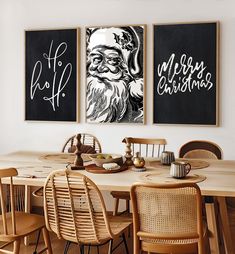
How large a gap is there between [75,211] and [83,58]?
256cm

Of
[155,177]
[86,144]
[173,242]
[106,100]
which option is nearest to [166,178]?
[155,177]

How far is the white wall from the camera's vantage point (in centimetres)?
459

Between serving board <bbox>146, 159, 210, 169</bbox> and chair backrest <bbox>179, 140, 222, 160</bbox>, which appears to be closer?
serving board <bbox>146, 159, 210, 169</bbox>

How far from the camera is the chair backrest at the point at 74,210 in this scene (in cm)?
266

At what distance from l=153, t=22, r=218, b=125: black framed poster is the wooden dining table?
1.14m

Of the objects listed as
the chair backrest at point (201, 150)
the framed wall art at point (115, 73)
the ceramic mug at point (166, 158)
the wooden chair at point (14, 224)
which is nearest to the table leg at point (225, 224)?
the ceramic mug at point (166, 158)

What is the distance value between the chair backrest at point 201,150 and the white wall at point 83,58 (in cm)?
51

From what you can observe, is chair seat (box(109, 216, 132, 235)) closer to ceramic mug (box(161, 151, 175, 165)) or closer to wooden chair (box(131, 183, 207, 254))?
wooden chair (box(131, 183, 207, 254))

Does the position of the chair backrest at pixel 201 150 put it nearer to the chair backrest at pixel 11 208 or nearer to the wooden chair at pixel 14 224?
the wooden chair at pixel 14 224

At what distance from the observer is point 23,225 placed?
9.82 ft

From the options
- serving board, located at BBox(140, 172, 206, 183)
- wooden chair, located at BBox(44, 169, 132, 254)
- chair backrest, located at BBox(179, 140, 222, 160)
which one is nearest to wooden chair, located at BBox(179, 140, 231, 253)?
chair backrest, located at BBox(179, 140, 222, 160)

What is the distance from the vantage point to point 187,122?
469cm

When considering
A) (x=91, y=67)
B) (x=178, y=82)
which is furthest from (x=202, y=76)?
(x=91, y=67)

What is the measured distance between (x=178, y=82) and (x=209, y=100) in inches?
14.2
